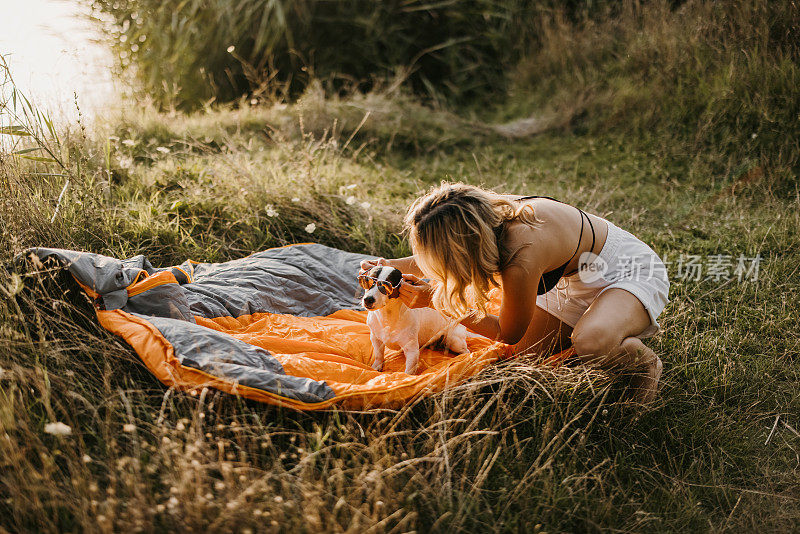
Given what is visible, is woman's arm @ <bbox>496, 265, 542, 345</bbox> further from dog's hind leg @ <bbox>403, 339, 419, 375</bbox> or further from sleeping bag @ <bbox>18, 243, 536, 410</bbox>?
dog's hind leg @ <bbox>403, 339, 419, 375</bbox>

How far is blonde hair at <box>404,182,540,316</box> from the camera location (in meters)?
2.53

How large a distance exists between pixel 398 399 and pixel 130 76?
6.52 meters

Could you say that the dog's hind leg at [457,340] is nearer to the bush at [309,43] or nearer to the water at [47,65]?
the water at [47,65]

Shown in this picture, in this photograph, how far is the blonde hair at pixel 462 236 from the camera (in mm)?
2533

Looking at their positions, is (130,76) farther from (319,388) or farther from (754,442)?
(754,442)

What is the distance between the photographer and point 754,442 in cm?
280

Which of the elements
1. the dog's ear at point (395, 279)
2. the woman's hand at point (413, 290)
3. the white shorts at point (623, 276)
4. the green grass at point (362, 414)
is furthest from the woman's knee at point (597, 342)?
the dog's ear at point (395, 279)

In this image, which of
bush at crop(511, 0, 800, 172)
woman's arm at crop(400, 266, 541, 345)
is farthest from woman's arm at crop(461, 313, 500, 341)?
bush at crop(511, 0, 800, 172)

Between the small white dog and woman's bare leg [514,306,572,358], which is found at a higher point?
the small white dog

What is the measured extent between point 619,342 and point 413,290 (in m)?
1.04

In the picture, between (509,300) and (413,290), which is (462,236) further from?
(413,290)

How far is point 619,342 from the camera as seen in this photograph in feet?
9.07

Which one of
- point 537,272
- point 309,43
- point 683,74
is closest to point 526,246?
point 537,272

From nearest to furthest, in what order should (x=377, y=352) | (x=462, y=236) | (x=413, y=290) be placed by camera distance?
(x=462, y=236) → (x=413, y=290) → (x=377, y=352)
